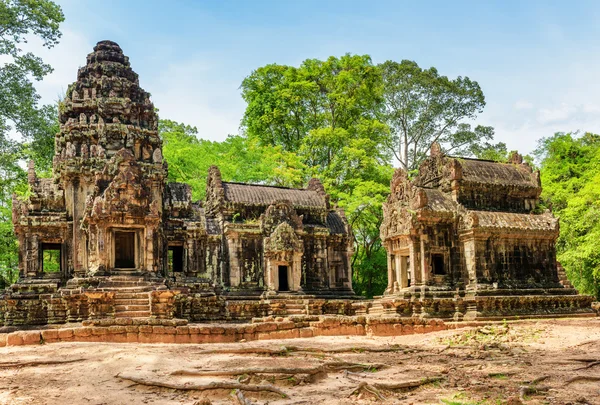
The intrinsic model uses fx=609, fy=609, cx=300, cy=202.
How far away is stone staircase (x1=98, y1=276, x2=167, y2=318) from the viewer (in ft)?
62.6

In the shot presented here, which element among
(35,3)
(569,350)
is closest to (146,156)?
(35,3)

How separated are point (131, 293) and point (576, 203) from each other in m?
21.3

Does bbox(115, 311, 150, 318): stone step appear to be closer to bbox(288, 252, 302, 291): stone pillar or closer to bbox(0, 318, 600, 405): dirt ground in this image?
bbox(0, 318, 600, 405): dirt ground

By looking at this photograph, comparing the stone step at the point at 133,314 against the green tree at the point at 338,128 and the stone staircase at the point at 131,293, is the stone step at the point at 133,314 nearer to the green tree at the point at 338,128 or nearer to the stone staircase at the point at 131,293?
the stone staircase at the point at 131,293

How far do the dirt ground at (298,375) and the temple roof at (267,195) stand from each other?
15.3m

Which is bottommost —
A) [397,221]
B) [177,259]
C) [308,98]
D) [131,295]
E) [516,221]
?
[131,295]

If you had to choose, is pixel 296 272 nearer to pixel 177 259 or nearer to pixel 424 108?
pixel 177 259

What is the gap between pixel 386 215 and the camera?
83.5ft

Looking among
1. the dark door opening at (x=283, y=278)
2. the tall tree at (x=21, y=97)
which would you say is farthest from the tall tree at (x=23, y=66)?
the dark door opening at (x=283, y=278)

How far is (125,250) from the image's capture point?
23219mm

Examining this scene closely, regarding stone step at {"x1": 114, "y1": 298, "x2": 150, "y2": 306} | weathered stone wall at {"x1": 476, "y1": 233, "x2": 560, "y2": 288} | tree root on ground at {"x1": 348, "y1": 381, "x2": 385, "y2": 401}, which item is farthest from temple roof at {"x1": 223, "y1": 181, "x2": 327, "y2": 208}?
tree root on ground at {"x1": 348, "y1": 381, "x2": 385, "y2": 401}

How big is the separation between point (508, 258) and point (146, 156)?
49.0 feet

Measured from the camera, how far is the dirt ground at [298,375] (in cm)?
787

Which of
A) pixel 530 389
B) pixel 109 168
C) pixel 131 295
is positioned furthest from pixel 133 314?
pixel 530 389
